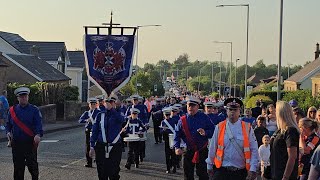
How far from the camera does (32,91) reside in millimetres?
39500

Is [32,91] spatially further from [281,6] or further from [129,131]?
[129,131]

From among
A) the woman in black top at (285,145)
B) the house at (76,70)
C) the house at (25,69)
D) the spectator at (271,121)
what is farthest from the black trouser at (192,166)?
the house at (76,70)

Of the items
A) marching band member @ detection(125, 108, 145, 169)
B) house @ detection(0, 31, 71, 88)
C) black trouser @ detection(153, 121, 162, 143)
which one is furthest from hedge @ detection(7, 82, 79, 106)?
marching band member @ detection(125, 108, 145, 169)

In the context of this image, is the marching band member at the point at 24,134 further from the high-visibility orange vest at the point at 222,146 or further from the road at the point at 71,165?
the high-visibility orange vest at the point at 222,146

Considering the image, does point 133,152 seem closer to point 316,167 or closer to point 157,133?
point 157,133

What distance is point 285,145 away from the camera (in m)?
8.52

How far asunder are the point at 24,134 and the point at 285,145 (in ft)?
17.7

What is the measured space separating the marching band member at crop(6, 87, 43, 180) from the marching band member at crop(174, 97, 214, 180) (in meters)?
2.69

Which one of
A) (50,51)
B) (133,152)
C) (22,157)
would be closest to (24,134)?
(22,157)

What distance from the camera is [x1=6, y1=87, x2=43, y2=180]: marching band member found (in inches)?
471

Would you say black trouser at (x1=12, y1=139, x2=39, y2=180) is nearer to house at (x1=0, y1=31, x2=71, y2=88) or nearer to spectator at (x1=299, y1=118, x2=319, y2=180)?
spectator at (x1=299, y1=118, x2=319, y2=180)

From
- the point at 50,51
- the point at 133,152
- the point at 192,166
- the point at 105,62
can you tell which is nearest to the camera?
the point at 192,166

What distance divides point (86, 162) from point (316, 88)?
47.3 m

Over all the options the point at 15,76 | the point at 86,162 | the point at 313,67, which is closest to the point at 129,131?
the point at 86,162
